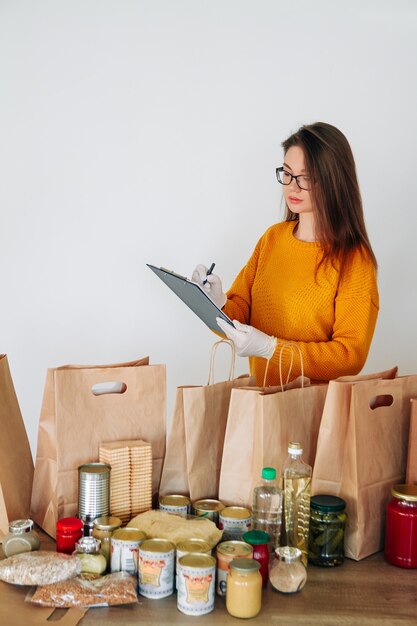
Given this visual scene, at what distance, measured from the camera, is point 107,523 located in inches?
50.0

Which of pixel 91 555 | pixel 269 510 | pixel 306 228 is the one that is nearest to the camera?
pixel 91 555

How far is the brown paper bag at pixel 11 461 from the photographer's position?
1396 mm

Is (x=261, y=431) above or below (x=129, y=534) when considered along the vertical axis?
above

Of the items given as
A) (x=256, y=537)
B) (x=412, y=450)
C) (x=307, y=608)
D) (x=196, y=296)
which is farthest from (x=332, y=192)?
(x=307, y=608)

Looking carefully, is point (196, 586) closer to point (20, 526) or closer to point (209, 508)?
point (209, 508)

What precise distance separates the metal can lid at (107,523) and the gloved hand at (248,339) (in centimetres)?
64

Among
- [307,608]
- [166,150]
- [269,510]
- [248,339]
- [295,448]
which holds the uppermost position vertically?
[166,150]

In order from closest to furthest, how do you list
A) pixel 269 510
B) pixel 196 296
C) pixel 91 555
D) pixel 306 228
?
pixel 91 555, pixel 269 510, pixel 196 296, pixel 306 228

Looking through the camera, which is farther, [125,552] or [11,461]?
[11,461]

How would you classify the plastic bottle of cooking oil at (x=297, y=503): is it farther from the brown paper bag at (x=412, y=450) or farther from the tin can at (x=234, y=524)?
the brown paper bag at (x=412, y=450)

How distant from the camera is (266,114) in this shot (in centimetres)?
280

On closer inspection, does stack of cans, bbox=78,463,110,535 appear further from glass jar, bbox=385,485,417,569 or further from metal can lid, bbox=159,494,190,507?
glass jar, bbox=385,485,417,569

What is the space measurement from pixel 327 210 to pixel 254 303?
0.36 meters

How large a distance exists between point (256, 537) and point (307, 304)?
34.5 inches
